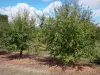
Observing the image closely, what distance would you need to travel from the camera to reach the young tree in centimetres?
1427

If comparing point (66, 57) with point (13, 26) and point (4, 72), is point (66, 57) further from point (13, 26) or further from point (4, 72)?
point (13, 26)

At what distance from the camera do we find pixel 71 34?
10383 millimetres

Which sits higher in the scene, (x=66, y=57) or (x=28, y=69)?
(x=66, y=57)

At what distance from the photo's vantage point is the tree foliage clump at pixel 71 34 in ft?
34.0

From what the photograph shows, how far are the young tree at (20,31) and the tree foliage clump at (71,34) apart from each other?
134 inches

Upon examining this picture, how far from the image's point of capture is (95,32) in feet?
37.3

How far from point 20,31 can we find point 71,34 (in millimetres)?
5180

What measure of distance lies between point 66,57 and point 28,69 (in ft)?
7.73

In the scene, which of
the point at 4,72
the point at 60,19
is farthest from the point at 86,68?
the point at 4,72

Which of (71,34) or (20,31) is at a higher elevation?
(20,31)

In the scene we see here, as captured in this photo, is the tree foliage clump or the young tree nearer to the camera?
the tree foliage clump

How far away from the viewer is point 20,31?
14234 mm

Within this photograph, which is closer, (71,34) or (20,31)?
(71,34)

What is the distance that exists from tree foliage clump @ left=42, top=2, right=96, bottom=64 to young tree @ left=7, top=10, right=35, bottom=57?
11.1 feet
